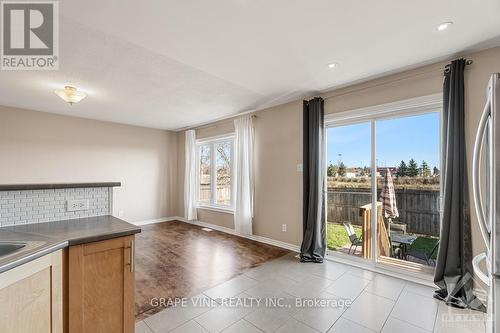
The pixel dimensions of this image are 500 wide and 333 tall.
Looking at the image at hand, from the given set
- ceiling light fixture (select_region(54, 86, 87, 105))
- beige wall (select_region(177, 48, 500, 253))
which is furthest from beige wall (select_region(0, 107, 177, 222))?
beige wall (select_region(177, 48, 500, 253))

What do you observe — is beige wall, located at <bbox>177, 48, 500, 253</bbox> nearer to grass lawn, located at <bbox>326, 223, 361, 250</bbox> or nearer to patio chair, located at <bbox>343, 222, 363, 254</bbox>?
grass lawn, located at <bbox>326, 223, 361, 250</bbox>

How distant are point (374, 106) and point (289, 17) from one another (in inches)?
70.8

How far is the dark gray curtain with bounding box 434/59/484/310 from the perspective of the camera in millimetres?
2270

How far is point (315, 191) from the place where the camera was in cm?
341

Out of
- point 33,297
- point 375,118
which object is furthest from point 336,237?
point 33,297

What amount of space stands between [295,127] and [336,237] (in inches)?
72.6

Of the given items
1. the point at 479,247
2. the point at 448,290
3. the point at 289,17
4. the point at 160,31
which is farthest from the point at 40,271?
the point at 479,247

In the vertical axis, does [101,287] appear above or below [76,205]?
below

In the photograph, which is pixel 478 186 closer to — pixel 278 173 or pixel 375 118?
pixel 375 118

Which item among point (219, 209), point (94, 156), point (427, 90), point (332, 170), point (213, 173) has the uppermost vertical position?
point (427, 90)

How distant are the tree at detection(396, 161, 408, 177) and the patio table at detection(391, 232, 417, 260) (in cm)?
76

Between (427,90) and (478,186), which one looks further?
(427,90)
